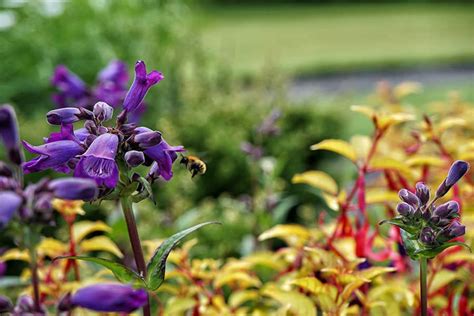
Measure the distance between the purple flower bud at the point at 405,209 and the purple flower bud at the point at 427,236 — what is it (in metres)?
0.03

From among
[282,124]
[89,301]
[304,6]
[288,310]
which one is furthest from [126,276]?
[304,6]

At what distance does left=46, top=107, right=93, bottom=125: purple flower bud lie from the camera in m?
0.79

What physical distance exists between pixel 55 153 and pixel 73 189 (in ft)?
0.40

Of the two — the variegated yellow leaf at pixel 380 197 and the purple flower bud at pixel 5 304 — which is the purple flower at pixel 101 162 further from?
the variegated yellow leaf at pixel 380 197

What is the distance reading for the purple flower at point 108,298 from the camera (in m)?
0.69

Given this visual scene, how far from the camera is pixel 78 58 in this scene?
150 inches

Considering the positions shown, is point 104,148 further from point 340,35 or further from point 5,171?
point 340,35

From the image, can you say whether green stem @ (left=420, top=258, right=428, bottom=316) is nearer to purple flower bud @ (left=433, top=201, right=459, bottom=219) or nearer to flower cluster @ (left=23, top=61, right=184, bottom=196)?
purple flower bud @ (left=433, top=201, right=459, bottom=219)

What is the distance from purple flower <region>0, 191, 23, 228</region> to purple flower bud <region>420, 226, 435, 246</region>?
0.46m

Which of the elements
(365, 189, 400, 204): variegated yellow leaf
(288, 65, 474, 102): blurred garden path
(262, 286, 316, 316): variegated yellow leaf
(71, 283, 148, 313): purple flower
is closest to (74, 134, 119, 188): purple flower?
(71, 283, 148, 313): purple flower

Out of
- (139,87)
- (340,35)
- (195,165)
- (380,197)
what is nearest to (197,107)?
(380,197)

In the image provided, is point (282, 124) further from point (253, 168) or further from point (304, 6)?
point (304, 6)

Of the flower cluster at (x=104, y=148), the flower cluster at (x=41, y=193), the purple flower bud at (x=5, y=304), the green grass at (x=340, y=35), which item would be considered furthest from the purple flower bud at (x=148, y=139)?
the green grass at (x=340, y=35)

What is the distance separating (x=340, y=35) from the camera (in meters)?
11.0
